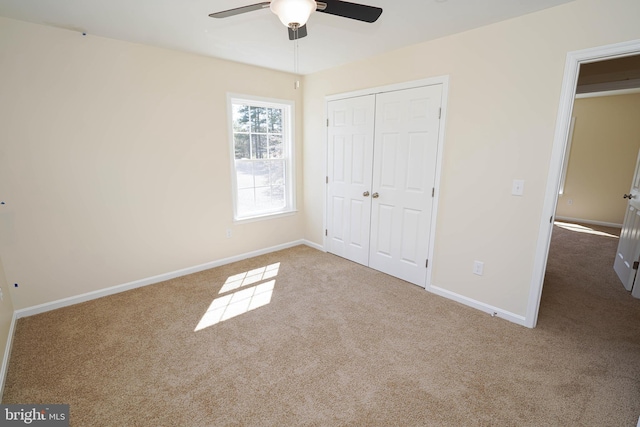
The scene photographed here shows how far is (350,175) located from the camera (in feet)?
12.4

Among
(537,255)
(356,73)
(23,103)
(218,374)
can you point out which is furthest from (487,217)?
(23,103)

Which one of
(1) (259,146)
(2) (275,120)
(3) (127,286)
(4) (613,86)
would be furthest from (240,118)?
(4) (613,86)

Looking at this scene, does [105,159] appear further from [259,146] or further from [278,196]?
[278,196]

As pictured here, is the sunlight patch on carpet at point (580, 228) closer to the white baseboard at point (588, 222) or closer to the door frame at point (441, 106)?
the white baseboard at point (588, 222)

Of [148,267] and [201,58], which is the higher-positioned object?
[201,58]

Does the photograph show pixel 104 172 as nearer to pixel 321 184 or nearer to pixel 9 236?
pixel 9 236

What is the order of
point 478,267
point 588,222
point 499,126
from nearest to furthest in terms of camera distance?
point 499,126
point 478,267
point 588,222

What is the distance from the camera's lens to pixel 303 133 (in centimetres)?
427

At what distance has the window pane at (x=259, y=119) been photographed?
151 inches

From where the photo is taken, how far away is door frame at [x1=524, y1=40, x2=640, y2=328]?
195 cm

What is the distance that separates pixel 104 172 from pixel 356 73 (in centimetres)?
285

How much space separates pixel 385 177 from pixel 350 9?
1973mm

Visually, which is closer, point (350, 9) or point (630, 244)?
point (350, 9)

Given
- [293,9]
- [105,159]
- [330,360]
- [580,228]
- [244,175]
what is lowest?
[330,360]
